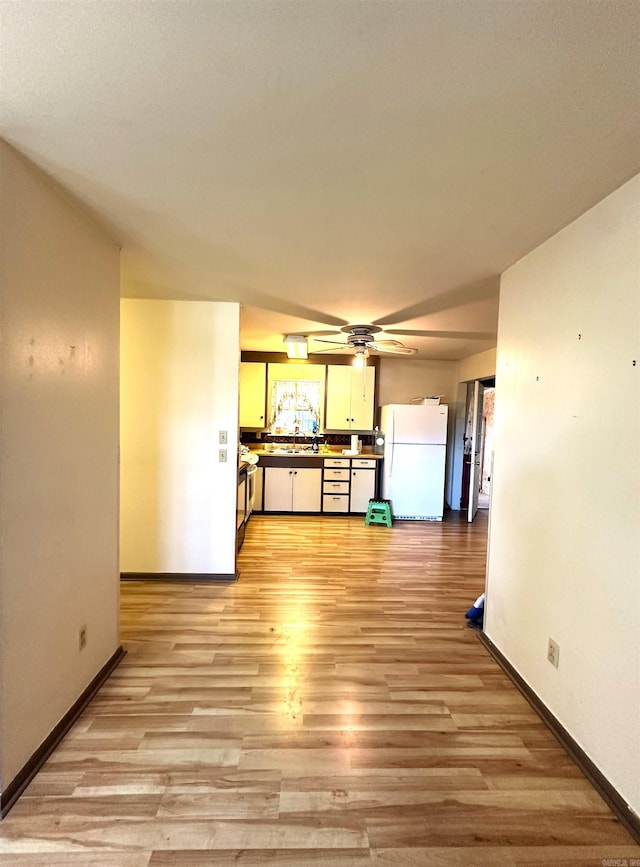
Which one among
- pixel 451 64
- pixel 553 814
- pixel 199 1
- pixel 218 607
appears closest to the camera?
pixel 199 1

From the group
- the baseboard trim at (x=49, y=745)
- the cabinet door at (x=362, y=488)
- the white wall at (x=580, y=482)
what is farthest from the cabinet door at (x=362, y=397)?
the baseboard trim at (x=49, y=745)

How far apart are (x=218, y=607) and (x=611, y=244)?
9.85 ft

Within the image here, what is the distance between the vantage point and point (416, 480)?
5.34m

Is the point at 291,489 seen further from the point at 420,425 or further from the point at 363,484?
the point at 420,425

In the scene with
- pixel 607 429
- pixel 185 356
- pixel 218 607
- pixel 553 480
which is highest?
pixel 185 356

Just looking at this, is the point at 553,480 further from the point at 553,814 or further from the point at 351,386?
the point at 351,386

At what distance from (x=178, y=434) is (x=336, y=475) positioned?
274 centimetres

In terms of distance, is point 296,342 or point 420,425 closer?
point 296,342

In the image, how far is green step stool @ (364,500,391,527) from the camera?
5.04 m

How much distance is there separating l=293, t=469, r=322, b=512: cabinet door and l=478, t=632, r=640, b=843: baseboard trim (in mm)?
3415

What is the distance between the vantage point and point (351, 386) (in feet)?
18.8

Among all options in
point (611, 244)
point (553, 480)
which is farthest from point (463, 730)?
A: point (611, 244)

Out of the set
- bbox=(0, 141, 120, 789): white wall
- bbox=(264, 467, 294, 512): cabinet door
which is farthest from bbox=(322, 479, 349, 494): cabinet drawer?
bbox=(0, 141, 120, 789): white wall

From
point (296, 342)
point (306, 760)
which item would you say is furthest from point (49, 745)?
point (296, 342)
